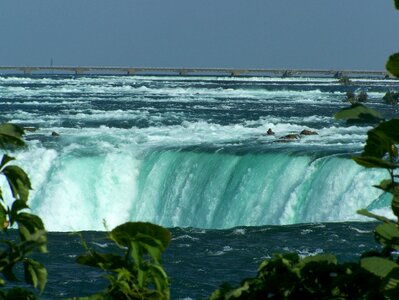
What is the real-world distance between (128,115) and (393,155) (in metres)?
35.2

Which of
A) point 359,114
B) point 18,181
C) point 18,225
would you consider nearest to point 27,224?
point 18,225

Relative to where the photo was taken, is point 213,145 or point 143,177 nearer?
point 143,177

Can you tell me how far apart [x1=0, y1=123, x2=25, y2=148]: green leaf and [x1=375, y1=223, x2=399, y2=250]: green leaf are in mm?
764

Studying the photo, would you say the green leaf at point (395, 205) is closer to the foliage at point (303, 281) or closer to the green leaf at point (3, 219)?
the foliage at point (303, 281)

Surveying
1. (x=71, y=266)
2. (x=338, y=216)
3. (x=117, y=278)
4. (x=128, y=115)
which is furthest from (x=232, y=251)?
(x=128, y=115)

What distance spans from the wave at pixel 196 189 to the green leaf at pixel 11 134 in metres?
15.0

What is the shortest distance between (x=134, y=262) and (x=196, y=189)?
18.0 m

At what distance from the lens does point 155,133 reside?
1106 inches

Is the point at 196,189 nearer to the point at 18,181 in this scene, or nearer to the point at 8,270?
the point at 18,181

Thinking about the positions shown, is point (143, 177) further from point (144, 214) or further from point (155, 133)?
point (155, 133)

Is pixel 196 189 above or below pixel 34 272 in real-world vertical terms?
below

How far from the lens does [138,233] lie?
211 cm

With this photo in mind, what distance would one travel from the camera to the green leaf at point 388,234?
2.16m

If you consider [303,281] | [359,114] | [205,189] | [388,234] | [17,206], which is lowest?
[205,189]
